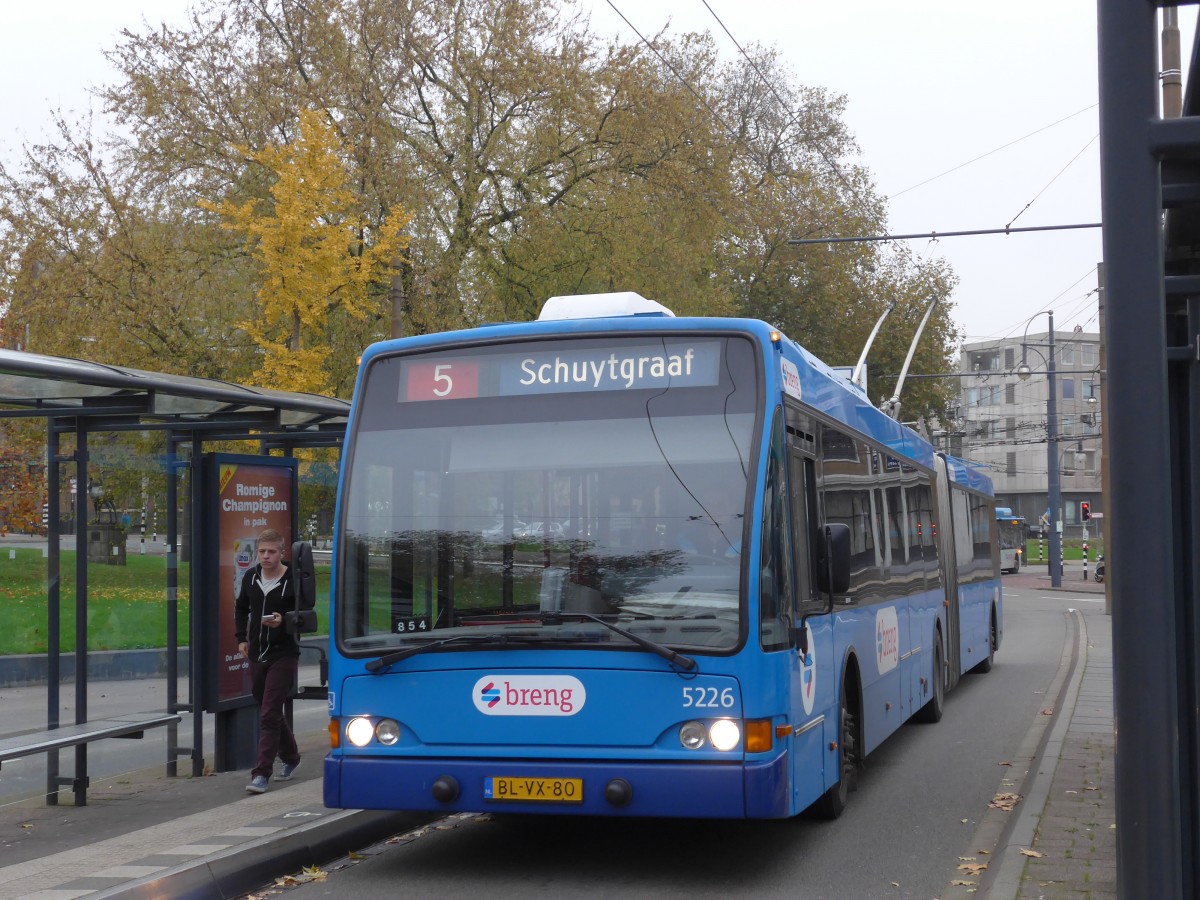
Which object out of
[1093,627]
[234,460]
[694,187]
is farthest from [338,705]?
[1093,627]

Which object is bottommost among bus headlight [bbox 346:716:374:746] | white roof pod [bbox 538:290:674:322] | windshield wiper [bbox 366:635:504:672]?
bus headlight [bbox 346:716:374:746]

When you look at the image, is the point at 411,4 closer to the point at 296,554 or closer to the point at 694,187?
the point at 694,187

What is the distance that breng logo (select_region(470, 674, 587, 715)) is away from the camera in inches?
282

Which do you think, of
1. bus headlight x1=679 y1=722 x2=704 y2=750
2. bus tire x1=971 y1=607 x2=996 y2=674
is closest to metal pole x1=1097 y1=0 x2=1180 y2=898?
bus headlight x1=679 y1=722 x2=704 y2=750

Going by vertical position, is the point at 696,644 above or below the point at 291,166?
below

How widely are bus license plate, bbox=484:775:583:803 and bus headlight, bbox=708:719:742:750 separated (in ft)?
2.19

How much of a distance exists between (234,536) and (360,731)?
383cm

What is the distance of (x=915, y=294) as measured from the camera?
1998 inches

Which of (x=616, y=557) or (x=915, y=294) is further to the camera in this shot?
(x=915, y=294)

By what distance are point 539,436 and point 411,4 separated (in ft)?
70.0

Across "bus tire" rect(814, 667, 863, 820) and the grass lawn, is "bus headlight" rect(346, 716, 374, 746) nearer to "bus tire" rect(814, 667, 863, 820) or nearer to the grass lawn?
"bus tire" rect(814, 667, 863, 820)

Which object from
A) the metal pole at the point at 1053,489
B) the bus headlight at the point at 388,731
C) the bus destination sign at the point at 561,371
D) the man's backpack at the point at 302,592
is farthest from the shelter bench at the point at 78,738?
the metal pole at the point at 1053,489

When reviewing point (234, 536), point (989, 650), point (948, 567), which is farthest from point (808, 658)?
point (989, 650)

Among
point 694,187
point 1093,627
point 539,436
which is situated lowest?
point 1093,627
